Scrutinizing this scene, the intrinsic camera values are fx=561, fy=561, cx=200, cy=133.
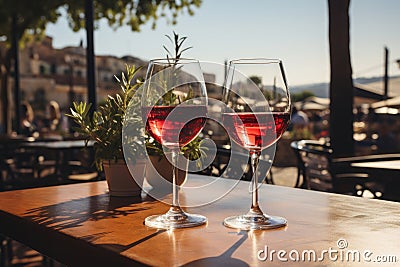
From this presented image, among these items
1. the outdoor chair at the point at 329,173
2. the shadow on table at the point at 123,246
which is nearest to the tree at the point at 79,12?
the outdoor chair at the point at 329,173

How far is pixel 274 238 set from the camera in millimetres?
938

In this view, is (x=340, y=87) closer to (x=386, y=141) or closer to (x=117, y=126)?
(x=117, y=126)

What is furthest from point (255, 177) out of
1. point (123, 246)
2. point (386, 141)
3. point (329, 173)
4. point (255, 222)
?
point (386, 141)

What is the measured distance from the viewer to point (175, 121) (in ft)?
3.48

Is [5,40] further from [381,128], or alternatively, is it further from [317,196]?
[317,196]

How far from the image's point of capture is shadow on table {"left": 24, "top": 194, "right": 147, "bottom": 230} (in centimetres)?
114

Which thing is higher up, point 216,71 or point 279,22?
point 279,22

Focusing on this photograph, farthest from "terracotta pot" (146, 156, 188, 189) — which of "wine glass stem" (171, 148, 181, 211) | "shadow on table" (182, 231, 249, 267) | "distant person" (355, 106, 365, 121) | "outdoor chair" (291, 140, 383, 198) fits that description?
"distant person" (355, 106, 365, 121)

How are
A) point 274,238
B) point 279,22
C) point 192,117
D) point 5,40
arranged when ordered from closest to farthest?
point 274,238
point 192,117
point 279,22
point 5,40

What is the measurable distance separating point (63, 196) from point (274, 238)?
72cm

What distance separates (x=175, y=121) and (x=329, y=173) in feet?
7.08

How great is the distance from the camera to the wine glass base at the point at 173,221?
1.04m

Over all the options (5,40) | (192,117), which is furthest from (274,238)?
(5,40)

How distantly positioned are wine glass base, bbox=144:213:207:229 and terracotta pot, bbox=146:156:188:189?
1.27ft
